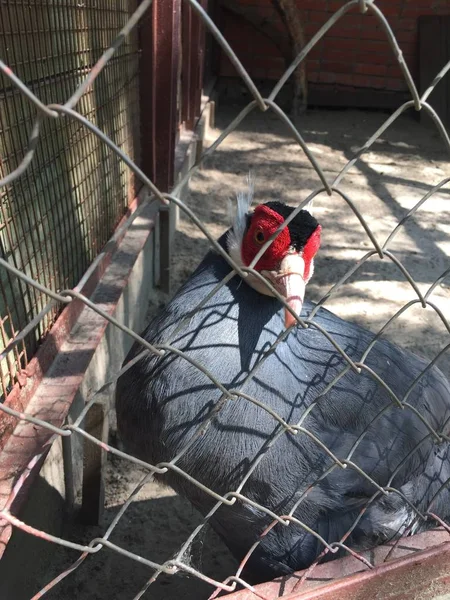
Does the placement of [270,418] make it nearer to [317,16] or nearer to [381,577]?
[381,577]

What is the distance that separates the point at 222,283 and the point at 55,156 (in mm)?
1535

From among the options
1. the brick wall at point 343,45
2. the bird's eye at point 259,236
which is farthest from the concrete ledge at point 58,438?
the brick wall at point 343,45

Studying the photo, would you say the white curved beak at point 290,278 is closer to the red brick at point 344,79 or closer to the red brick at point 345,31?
the red brick at point 345,31

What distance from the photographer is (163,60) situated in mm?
3525

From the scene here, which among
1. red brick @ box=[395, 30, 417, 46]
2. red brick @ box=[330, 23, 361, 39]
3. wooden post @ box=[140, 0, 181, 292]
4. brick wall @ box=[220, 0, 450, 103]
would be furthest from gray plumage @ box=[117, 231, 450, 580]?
red brick @ box=[395, 30, 417, 46]

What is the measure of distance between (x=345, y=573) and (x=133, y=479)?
1207 millimetres

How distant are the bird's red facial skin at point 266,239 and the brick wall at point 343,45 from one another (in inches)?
265

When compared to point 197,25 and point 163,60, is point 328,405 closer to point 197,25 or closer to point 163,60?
point 163,60

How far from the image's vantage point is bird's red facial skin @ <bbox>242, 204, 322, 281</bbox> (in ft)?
5.74

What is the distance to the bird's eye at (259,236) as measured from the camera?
1.85m

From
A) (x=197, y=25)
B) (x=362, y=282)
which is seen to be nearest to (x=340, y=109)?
(x=197, y=25)

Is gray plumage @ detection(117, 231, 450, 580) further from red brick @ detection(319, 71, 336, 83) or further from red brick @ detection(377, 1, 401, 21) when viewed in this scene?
red brick @ detection(377, 1, 401, 21)

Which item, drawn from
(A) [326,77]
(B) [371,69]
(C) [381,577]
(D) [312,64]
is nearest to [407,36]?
(B) [371,69]

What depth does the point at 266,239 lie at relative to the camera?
1837mm
